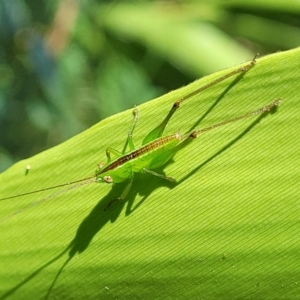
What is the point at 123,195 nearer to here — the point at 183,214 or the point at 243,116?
the point at 183,214

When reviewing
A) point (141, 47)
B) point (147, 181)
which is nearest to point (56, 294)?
point (147, 181)

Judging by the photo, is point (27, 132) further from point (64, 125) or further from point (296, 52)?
point (296, 52)

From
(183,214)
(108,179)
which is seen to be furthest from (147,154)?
(183,214)

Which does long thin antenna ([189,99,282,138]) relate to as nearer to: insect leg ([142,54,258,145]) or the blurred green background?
insect leg ([142,54,258,145])

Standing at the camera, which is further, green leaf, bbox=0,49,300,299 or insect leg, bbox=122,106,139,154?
insect leg, bbox=122,106,139,154

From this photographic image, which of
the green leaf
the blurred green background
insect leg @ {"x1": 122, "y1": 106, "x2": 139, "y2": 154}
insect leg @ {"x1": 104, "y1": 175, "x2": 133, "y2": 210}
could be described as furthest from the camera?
the blurred green background

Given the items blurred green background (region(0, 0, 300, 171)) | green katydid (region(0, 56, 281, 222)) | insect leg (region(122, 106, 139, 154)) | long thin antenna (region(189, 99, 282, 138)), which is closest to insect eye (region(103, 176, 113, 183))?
green katydid (region(0, 56, 281, 222))
